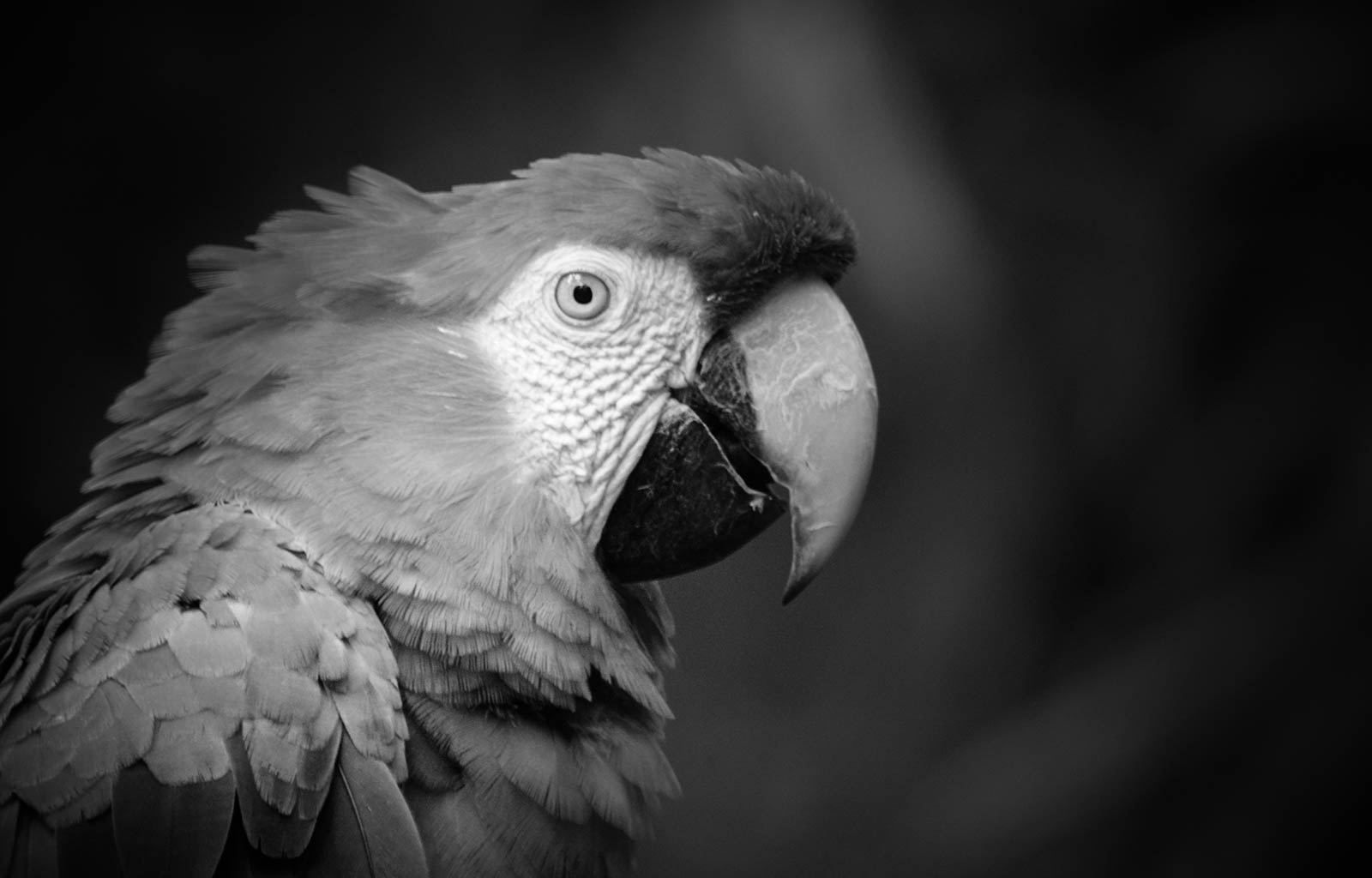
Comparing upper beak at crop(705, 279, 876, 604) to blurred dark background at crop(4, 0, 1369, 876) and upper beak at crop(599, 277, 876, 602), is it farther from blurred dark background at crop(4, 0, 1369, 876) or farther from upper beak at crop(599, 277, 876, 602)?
blurred dark background at crop(4, 0, 1369, 876)

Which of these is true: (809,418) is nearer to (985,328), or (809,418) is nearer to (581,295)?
(581,295)

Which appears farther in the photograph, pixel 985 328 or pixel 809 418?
pixel 985 328

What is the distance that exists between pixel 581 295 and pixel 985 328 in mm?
1158

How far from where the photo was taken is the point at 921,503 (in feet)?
6.72

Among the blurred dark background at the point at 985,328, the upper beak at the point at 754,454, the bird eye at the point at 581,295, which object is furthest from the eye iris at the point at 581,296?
the blurred dark background at the point at 985,328

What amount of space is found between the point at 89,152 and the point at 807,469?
1422mm

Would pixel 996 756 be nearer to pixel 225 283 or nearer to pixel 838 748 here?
pixel 838 748

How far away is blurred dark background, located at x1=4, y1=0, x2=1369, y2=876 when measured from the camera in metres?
1.82

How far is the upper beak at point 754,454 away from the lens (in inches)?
39.4

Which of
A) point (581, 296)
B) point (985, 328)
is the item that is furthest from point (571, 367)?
point (985, 328)

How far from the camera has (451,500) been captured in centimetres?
94

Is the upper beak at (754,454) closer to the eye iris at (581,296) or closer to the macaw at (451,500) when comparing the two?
the macaw at (451,500)

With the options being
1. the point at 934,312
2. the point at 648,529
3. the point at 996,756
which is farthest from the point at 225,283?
the point at 996,756

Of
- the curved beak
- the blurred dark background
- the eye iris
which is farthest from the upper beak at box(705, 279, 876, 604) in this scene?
the blurred dark background
